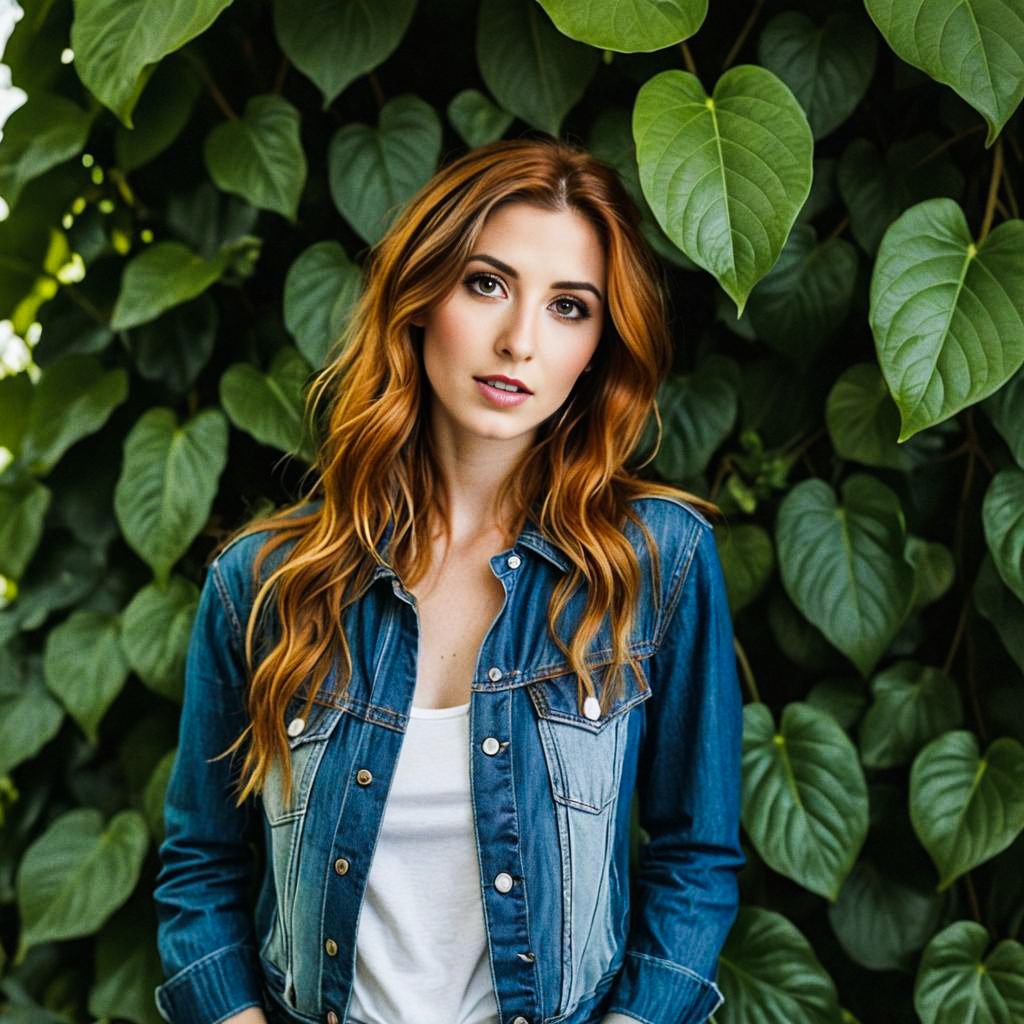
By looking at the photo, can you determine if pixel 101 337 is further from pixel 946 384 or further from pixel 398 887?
pixel 946 384

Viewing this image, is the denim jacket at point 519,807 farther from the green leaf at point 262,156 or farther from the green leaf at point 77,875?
the green leaf at point 262,156

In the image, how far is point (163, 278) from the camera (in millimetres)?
1329

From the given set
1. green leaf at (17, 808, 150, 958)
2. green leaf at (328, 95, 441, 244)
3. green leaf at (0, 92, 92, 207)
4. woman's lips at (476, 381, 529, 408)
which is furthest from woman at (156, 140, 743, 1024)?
green leaf at (0, 92, 92, 207)

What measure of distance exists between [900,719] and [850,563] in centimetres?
20

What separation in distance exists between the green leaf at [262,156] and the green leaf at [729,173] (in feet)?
1.38

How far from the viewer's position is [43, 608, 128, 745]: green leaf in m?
1.38

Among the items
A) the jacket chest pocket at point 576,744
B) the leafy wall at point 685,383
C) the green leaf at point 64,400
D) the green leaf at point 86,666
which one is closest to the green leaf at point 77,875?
the leafy wall at point 685,383

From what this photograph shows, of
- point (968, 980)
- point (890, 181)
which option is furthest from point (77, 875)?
point (890, 181)

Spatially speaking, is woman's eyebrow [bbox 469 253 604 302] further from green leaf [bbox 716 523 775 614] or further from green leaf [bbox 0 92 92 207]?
green leaf [bbox 0 92 92 207]

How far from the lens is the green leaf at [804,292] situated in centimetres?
125

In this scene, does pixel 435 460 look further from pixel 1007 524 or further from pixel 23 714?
pixel 23 714

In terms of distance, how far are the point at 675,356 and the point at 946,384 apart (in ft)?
1.38

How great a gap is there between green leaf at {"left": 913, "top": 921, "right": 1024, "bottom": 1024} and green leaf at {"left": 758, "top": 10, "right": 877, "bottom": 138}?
0.88 metres

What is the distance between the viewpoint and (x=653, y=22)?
3.44 ft
